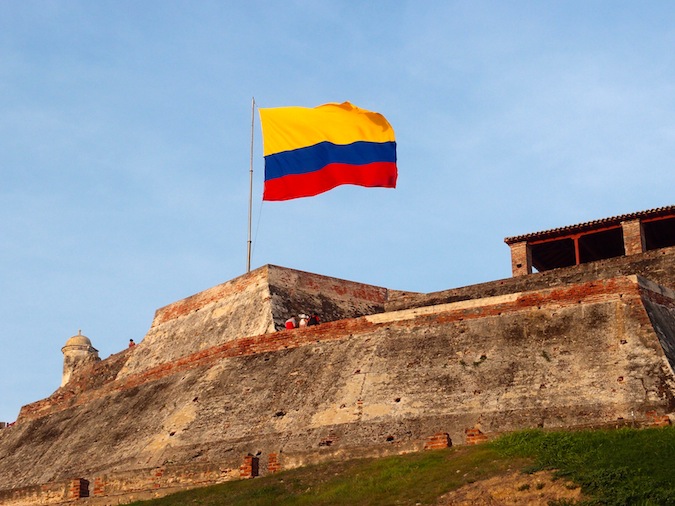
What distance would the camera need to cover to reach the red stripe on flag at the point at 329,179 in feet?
107

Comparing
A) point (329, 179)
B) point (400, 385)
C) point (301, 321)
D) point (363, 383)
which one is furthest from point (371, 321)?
point (329, 179)

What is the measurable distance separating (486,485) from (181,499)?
7.37 m

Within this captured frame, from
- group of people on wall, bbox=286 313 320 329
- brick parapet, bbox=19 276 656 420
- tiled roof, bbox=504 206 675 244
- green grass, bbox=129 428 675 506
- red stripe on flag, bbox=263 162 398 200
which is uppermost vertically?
red stripe on flag, bbox=263 162 398 200

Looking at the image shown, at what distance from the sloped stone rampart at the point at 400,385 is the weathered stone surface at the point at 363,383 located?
0.04 metres

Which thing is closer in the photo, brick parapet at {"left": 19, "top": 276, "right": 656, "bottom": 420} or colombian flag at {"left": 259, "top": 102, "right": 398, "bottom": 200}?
brick parapet at {"left": 19, "top": 276, "right": 656, "bottom": 420}

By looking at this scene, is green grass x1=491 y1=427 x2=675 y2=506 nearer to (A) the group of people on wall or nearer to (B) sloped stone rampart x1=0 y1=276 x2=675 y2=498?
(B) sloped stone rampart x1=0 y1=276 x2=675 y2=498

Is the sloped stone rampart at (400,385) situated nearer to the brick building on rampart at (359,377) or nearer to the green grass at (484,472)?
the brick building on rampart at (359,377)

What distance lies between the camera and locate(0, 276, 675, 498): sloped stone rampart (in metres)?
20.9

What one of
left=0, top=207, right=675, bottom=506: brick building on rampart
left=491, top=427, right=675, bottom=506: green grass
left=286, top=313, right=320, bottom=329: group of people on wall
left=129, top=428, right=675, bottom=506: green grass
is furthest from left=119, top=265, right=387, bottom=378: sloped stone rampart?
left=491, top=427, right=675, bottom=506: green grass

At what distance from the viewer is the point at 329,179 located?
3266cm

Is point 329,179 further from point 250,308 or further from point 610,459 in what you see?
point 610,459

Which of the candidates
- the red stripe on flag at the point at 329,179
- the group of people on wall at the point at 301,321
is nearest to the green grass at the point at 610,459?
the group of people on wall at the point at 301,321

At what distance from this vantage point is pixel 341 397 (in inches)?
947

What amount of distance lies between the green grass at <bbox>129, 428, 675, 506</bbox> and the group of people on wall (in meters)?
8.11
